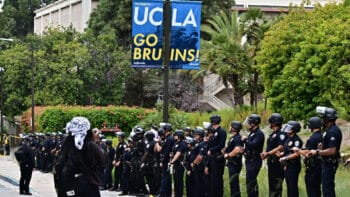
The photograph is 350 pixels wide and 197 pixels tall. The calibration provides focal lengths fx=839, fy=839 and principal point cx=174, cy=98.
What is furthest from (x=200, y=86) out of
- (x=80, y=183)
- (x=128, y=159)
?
(x=80, y=183)

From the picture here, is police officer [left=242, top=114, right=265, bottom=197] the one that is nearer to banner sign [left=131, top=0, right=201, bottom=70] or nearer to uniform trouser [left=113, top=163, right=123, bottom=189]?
A: banner sign [left=131, top=0, right=201, bottom=70]

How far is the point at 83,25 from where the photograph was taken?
240 ft

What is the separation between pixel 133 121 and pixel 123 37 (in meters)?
11.9

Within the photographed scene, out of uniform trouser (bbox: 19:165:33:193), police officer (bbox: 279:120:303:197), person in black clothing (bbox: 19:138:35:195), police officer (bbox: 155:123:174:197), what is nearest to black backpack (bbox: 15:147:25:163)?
person in black clothing (bbox: 19:138:35:195)

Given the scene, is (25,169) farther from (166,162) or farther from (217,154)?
(217,154)

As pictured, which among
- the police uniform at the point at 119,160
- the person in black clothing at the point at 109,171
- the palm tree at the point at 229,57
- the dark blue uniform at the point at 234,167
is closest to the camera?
the dark blue uniform at the point at 234,167

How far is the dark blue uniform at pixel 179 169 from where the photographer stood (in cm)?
2011

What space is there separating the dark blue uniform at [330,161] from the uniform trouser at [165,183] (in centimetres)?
674

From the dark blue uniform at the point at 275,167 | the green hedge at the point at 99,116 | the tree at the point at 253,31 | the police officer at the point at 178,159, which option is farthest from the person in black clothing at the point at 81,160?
Result: the green hedge at the point at 99,116

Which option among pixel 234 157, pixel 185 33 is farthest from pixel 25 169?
pixel 234 157

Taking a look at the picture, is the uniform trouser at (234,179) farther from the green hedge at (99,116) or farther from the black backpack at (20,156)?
the green hedge at (99,116)

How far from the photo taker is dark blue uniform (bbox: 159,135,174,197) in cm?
2070

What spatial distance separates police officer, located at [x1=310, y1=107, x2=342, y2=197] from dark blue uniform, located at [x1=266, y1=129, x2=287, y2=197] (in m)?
1.54

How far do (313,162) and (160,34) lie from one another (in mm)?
7939
